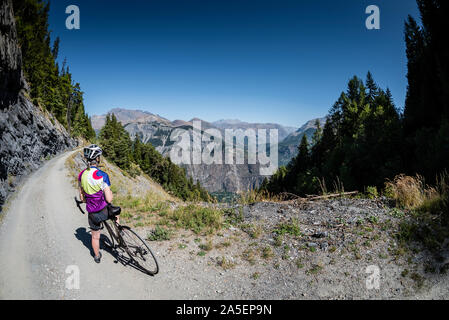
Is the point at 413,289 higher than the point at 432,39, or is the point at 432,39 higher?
the point at 432,39

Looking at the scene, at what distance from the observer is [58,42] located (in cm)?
5922

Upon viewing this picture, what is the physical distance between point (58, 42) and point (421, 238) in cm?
8529

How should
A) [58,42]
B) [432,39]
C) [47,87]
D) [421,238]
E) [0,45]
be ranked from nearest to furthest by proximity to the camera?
[421,238] < [0,45] < [432,39] < [47,87] < [58,42]

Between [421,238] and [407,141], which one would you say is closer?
[421,238]

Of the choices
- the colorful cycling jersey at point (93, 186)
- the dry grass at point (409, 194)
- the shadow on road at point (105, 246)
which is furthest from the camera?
the dry grass at point (409, 194)

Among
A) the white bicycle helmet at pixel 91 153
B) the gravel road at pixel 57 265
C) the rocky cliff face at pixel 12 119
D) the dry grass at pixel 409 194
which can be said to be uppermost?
the rocky cliff face at pixel 12 119

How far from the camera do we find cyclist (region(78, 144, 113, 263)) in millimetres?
5086

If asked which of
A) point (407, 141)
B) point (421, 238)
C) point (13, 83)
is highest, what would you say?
point (13, 83)

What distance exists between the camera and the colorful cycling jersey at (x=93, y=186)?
16.6ft

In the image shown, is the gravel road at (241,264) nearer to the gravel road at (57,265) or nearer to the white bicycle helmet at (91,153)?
the gravel road at (57,265)

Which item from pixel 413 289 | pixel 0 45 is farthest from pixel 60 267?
pixel 0 45

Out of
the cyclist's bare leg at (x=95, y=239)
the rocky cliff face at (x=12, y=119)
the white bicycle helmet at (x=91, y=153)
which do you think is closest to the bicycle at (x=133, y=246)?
the cyclist's bare leg at (x=95, y=239)

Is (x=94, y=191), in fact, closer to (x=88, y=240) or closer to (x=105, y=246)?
(x=105, y=246)
